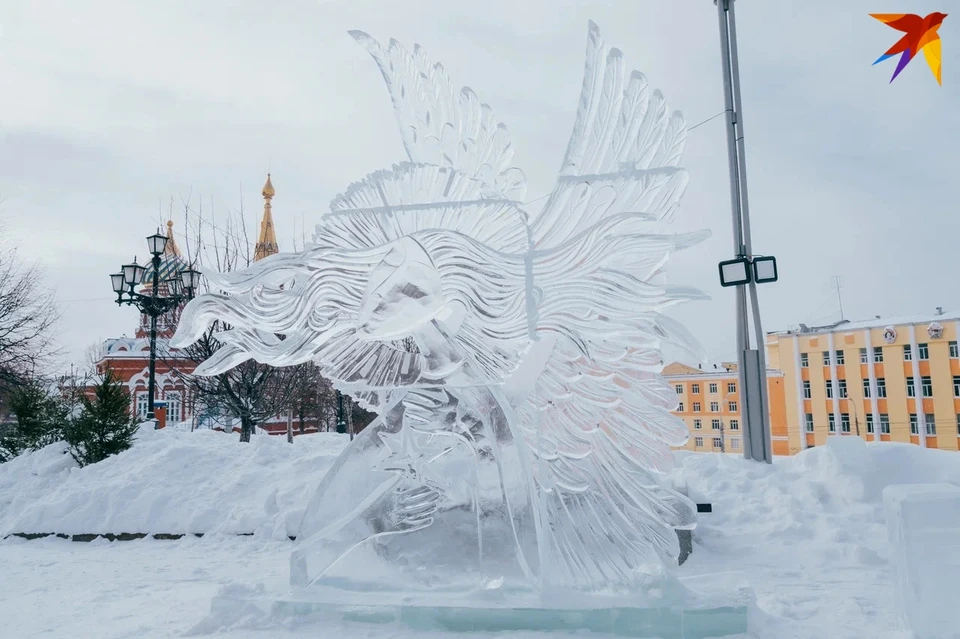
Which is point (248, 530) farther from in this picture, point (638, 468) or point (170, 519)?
point (638, 468)

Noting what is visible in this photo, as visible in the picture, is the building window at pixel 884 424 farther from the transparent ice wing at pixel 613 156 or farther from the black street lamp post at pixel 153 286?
the transparent ice wing at pixel 613 156

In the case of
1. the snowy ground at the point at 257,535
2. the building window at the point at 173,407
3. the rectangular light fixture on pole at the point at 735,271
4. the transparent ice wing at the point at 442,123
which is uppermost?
the transparent ice wing at the point at 442,123

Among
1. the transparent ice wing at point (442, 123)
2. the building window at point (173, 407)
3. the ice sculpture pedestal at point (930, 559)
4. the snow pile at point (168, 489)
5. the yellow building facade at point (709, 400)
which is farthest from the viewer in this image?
the building window at point (173, 407)

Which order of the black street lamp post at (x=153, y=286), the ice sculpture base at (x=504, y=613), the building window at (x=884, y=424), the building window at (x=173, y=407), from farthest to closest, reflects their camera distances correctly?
1. the building window at (x=173, y=407)
2. the building window at (x=884, y=424)
3. the black street lamp post at (x=153, y=286)
4. the ice sculpture base at (x=504, y=613)

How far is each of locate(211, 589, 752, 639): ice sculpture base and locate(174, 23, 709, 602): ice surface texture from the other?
12cm

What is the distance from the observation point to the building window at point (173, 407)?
29625 millimetres

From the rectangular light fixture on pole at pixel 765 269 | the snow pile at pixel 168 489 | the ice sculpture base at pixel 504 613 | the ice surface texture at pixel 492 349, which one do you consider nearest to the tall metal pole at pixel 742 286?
the rectangular light fixture on pole at pixel 765 269

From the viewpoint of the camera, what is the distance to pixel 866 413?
26188 millimetres

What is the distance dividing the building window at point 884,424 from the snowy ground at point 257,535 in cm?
2099

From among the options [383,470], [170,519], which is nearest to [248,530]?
[170,519]

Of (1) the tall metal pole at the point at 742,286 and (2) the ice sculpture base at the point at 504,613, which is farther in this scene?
(1) the tall metal pole at the point at 742,286

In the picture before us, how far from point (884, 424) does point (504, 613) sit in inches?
1047

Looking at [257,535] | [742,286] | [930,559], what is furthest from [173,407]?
[930,559]

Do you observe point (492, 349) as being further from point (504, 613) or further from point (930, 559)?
point (930, 559)
